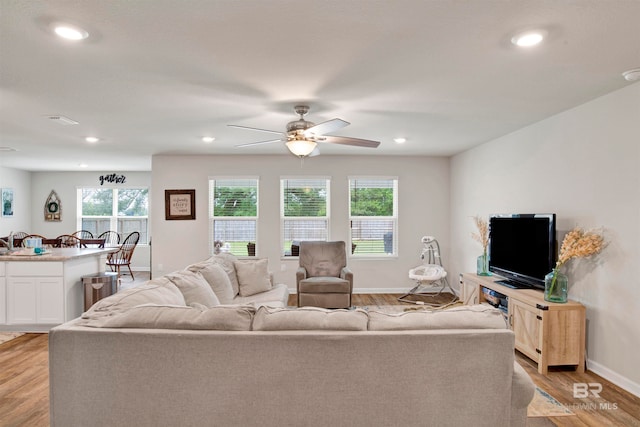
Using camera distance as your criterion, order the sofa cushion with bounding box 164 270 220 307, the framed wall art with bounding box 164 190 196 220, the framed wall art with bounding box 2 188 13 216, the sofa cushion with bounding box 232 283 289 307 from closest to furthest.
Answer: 1. the sofa cushion with bounding box 164 270 220 307
2. the sofa cushion with bounding box 232 283 289 307
3. the framed wall art with bounding box 164 190 196 220
4. the framed wall art with bounding box 2 188 13 216

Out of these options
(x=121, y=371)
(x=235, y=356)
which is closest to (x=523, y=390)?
(x=235, y=356)

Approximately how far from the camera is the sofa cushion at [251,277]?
4.26m

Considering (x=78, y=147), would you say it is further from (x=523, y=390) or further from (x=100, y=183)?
(x=523, y=390)

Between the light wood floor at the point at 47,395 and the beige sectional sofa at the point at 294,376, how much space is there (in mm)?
1081

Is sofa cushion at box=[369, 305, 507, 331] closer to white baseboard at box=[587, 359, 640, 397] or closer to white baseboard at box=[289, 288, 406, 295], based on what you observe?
white baseboard at box=[587, 359, 640, 397]

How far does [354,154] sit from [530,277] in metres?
3.44

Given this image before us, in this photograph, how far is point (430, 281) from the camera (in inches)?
229

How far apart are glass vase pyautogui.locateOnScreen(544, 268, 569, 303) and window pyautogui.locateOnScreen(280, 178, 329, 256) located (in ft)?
12.5

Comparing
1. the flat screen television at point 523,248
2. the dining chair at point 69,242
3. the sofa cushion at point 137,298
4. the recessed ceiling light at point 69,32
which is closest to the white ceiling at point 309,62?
the recessed ceiling light at point 69,32

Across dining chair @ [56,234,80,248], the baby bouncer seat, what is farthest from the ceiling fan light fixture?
dining chair @ [56,234,80,248]

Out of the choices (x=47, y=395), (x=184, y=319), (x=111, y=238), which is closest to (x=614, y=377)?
(x=184, y=319)

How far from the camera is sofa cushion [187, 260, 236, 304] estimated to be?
3.60m

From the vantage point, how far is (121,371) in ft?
5.97

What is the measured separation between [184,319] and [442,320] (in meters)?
1.31
